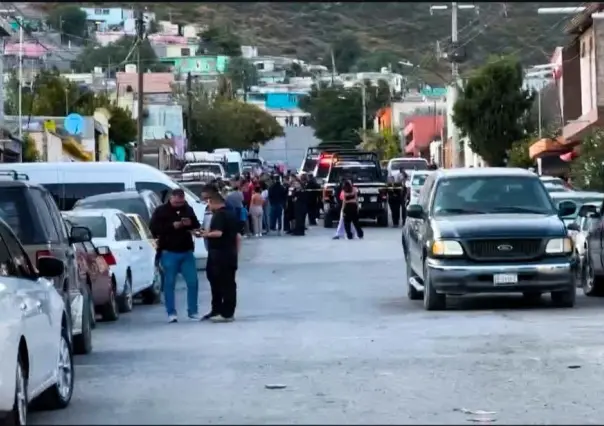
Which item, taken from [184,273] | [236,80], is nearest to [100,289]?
[184,273]

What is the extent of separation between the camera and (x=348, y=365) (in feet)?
48.4

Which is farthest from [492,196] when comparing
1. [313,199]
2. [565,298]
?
[313,199]

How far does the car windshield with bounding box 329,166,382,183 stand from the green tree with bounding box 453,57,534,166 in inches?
580

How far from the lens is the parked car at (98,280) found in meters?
18.4

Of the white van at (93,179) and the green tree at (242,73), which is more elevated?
the green tree at (242,73)

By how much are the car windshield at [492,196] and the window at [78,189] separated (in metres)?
13.2

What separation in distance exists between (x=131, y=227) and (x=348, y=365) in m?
9.49

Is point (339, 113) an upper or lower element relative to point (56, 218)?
upper

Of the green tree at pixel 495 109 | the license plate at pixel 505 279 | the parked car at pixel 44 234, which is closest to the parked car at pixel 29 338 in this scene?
the parked car at pixel 44 234

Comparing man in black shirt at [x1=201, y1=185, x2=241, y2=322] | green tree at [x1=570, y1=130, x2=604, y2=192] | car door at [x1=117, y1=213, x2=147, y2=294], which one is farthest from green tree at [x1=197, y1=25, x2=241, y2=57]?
man in black shirt at [x1=201, y1=185, x2=241, y2=322]

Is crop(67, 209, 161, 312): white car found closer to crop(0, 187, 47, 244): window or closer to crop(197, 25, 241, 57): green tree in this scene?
crop(0, 187, 47, 244): window

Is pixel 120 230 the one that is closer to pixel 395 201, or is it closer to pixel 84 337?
pixel 84 337

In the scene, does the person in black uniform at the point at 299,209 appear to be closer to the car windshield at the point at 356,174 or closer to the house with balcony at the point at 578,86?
the car windshield at the point at 356,174

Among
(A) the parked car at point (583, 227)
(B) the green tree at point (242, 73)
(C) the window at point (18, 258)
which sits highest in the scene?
(B) the green tree at point (242, 73)
